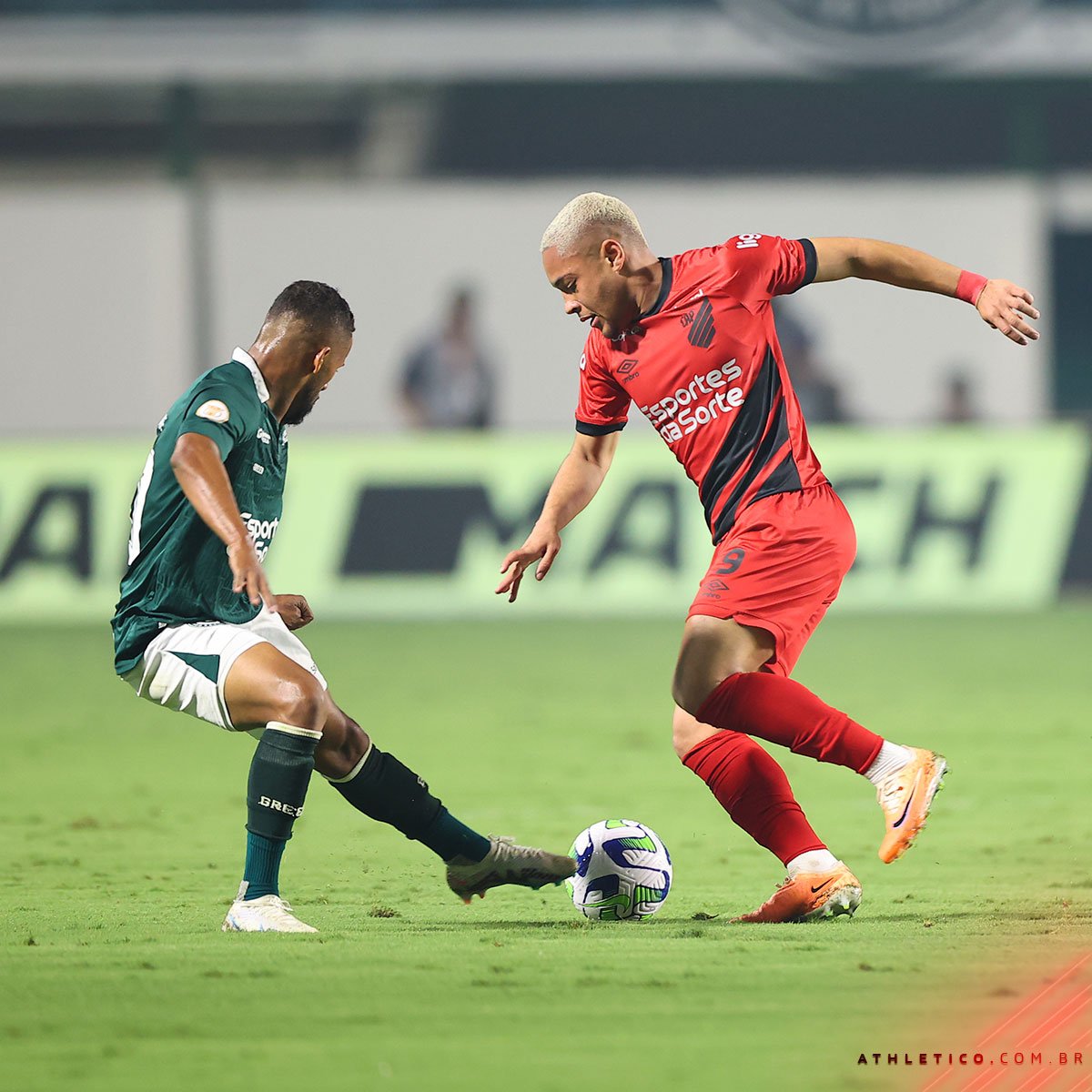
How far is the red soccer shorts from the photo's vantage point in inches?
214

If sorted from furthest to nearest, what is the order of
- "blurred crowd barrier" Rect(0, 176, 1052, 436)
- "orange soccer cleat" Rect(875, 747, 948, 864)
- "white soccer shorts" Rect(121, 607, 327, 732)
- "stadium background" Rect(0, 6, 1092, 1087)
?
"blurred crowd barrier" Rect(0, 176, 1052, 436)
"stadium background" Rect(0, 6, 1092, 1087)
"white soccer shorts" Rect(121, 607, 327, 732)
"orange soccer cleat" Rect(875, 747, 948, 864)

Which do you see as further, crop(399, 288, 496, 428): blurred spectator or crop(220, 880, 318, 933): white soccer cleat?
crop(399, 288, 496, 428): blurred spectator


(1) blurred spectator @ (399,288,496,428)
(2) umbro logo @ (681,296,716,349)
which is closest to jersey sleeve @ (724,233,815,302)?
(2) umbro logo @ (681,296,716,349)

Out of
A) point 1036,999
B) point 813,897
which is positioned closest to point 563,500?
point 813,897

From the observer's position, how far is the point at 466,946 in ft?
16.3

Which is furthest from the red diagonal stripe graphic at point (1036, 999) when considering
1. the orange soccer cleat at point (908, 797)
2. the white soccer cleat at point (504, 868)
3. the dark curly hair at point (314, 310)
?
the dark curly hair at point (314, 310)

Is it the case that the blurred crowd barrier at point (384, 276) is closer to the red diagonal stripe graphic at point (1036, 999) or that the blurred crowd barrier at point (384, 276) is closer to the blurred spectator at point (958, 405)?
the blurred spectator at point (958, 405)

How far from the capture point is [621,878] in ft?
18.2

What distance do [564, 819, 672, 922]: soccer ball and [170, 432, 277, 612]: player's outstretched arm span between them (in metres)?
1.30

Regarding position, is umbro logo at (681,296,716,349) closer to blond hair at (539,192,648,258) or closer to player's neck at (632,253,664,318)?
player's neck at (632,253,664,318)

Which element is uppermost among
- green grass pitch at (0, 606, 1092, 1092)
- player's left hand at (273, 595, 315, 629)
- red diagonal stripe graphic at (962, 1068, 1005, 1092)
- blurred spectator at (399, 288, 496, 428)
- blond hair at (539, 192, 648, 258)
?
blurred spectator at (399, 288, 496, 428)

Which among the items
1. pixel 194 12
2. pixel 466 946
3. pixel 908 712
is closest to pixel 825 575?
pixel 466 946

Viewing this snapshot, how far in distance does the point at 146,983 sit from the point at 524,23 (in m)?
21.0

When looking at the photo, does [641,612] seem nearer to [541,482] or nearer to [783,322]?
[541,482]
